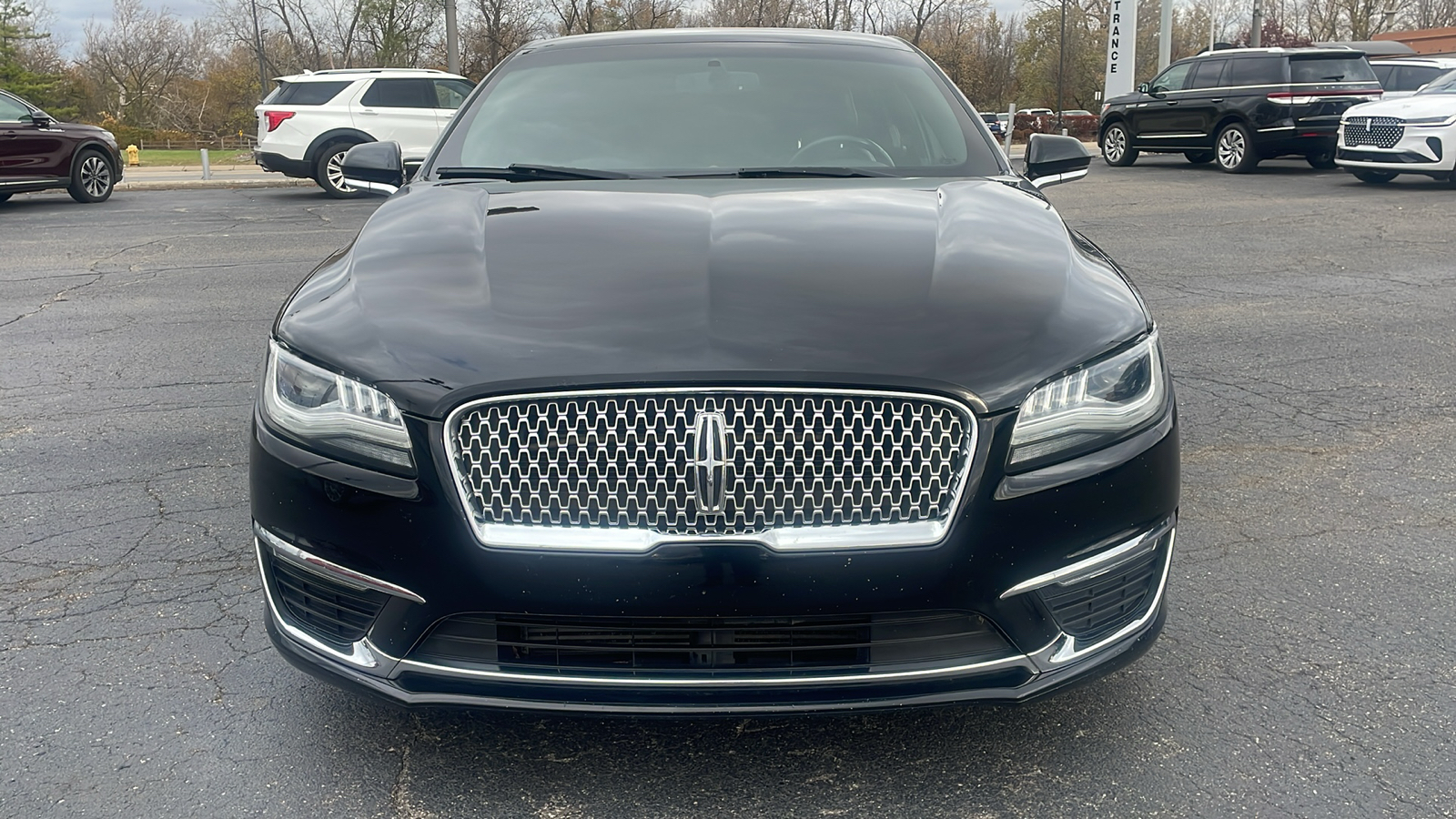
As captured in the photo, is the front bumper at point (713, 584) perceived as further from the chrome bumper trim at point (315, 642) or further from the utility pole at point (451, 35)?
the utility pole at point (451, 35)

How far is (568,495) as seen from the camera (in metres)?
2.22

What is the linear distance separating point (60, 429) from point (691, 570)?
13.3 feet

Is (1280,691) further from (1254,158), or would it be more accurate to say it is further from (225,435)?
(1254,158)

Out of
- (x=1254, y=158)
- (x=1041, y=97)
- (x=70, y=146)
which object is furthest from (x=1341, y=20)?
(x=70, y=146)

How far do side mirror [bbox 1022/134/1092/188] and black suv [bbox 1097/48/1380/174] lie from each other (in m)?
16.3

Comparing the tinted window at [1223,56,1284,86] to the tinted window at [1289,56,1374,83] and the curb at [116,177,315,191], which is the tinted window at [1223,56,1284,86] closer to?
the tinted window at [1289,56,1374,83]

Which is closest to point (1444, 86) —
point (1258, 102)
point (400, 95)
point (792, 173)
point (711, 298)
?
point (1258, 102)

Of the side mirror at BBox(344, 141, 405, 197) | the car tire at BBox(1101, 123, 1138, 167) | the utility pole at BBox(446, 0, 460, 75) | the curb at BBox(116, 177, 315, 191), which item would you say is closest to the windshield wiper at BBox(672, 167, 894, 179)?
the side mirror at BBox(344, 141, 405, 197)

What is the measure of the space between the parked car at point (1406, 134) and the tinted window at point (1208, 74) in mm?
3365

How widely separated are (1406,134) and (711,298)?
15903 mm

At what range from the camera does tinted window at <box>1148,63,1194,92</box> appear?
66.0 feet

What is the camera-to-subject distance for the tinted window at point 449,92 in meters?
18.9

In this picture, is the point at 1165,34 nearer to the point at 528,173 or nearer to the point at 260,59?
the point at 528,173

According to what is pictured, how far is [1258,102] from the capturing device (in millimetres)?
18781
